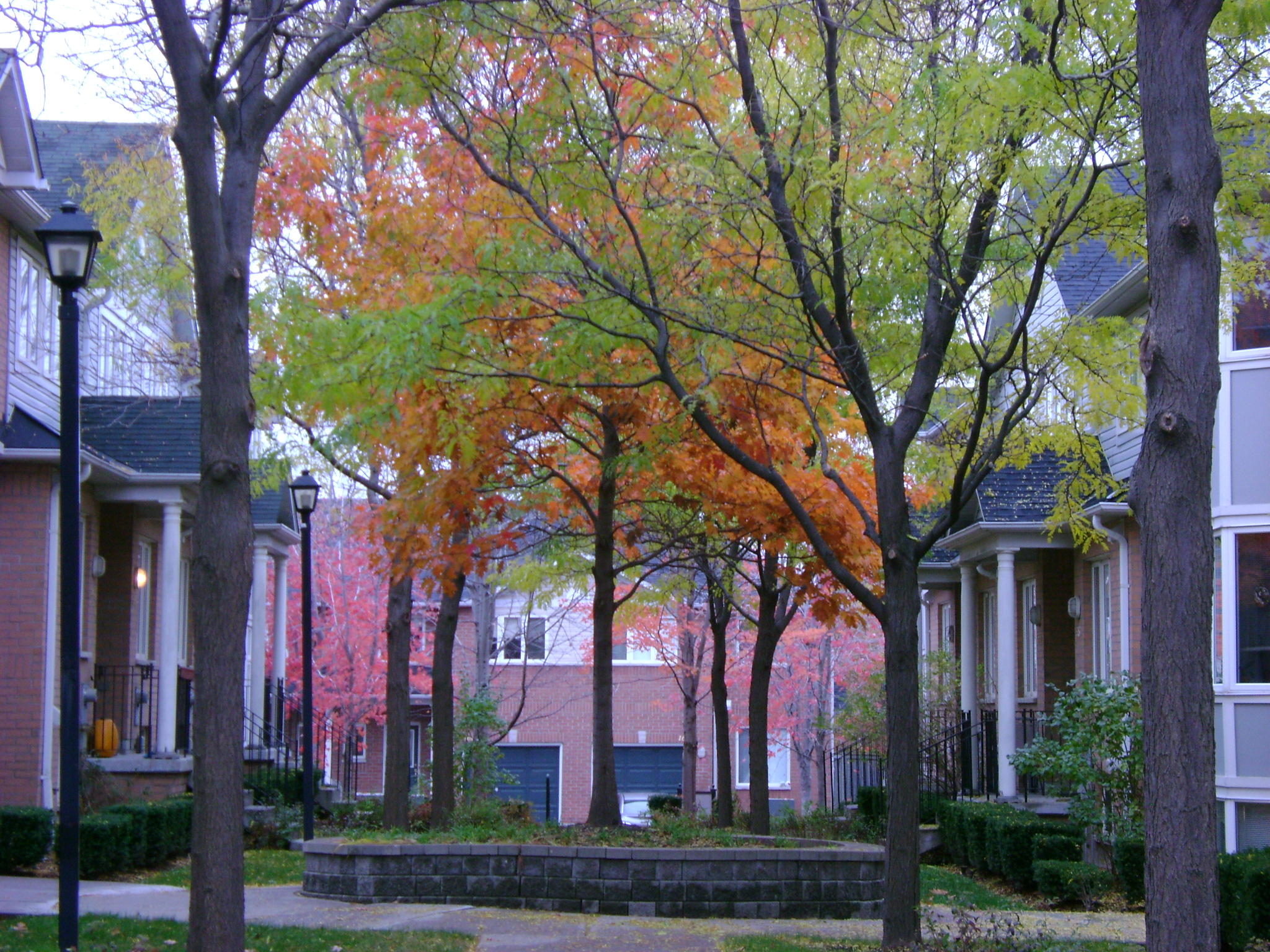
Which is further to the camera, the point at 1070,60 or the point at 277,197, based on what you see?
the point at 277,197

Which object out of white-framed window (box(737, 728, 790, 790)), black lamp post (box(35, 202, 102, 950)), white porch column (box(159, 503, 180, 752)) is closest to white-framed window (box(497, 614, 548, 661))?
white-framed window (box(737, 728, 790, 790))

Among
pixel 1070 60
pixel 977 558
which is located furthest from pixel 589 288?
pixel 977 558

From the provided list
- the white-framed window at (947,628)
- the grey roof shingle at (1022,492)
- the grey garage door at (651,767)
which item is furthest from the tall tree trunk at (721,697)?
the grey garage door at (651,767)

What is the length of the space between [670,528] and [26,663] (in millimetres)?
7789

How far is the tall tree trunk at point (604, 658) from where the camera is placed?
1403 cm

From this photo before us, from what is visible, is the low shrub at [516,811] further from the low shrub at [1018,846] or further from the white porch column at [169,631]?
the low shrub at [1018,846]

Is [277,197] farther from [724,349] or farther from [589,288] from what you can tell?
[724,349]

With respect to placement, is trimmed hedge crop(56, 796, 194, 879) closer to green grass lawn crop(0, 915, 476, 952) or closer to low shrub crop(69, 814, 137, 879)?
low shrub crop(69, 814, 137, 879)

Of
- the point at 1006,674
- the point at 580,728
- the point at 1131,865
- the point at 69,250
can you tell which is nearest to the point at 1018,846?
the point at 1131,865

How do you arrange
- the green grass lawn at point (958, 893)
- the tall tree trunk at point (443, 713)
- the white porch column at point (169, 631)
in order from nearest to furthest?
1. the green grass lawn at point (958, 893)
2. the tall tree trunk at point (443, 713)
3. the white porch column at point (169, 631)

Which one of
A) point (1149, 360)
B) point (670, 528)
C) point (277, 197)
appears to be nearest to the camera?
point (1149, 360)

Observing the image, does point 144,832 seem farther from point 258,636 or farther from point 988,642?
point 988,642

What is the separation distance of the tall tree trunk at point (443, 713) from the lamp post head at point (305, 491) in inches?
85.3

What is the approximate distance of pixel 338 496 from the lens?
36312 millimetres
